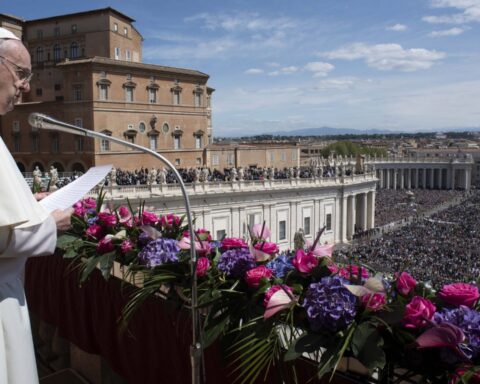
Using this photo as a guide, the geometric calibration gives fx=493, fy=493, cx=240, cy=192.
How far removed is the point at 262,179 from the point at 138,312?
35794 mm

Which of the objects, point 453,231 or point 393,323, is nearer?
point 393,323

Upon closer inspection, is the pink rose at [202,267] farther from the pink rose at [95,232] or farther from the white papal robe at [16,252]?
the pink rose at [95,232]

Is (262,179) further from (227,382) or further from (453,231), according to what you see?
(227,382)

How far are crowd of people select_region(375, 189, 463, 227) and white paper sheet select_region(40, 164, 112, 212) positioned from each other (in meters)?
60.2

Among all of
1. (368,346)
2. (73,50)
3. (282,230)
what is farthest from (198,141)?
(368,346)

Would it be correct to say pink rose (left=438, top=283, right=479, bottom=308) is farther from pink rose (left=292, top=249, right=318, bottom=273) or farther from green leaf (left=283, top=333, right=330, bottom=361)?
pink rose (left=292, top=249, right=318, bottom=273)

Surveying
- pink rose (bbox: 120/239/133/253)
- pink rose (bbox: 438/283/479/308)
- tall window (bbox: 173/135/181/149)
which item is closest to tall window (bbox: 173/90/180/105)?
tall window (bbox: 173/135/181/149)

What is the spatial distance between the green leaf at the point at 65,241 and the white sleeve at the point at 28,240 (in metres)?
3.39

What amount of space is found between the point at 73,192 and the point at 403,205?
86.4 meters

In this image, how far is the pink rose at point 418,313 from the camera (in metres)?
3.20

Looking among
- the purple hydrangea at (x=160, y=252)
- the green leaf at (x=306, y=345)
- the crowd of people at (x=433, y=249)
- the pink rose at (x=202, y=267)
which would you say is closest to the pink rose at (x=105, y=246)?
the purple hydrangea at (x=160, y=252)

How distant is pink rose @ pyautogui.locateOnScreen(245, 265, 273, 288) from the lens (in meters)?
4.04

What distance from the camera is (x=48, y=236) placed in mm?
3201

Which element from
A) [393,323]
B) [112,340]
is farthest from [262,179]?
[393,323]
